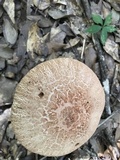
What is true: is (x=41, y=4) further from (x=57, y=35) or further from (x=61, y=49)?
(x=61, y=49)

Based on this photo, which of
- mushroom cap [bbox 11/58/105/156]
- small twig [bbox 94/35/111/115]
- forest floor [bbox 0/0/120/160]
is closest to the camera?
mushroom cap [bbox 11/58/105/156]

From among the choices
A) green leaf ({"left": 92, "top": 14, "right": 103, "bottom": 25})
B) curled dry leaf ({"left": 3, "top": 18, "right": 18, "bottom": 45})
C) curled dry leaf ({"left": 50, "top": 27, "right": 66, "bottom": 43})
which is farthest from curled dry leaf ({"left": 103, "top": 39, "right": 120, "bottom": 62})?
curled dry leaf ({"left": 3, "top": 18, "right": 18, "bottom": 45})

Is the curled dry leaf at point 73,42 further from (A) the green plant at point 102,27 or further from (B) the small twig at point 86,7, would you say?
(B) the small twig at point 86,7

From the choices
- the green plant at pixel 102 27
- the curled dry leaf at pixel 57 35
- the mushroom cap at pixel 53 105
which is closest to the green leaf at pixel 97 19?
the green plant at pixel 102 27

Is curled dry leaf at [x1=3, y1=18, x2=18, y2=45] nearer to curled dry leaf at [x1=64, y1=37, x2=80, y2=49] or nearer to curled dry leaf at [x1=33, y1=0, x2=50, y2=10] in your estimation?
curled dry leaf at [x1=33, y1=0, x2=50, y2=10]

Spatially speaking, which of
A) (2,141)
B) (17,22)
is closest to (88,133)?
(2,141)

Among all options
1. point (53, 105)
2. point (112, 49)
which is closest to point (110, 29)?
point (112, 49)

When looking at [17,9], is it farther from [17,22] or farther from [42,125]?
[42,125]
